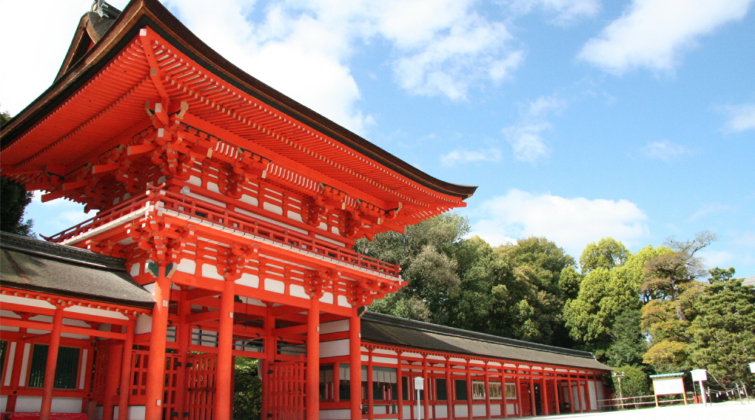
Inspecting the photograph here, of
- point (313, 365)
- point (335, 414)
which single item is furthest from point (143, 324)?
point (335, 414)

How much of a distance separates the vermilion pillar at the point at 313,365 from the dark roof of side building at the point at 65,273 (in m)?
4.68

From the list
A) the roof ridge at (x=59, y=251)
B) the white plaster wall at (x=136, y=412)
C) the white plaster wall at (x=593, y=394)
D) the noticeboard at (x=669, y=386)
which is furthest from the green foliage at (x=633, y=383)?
the roof ridge at (x=59, y=251)

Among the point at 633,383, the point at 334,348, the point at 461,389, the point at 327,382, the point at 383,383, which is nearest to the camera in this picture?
the point at 334,348

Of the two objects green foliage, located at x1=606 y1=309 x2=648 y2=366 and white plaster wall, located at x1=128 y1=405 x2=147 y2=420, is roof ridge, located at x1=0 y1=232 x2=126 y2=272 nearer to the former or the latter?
white plaster wall, located at x1=128 y1=405 x2=147 y2=420

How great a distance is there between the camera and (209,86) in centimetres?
1129

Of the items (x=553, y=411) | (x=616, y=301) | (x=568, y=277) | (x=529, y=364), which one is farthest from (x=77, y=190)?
(x=568, y=277)

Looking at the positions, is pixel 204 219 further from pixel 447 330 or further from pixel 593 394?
pixel 593 394

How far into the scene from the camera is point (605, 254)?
56.3 m

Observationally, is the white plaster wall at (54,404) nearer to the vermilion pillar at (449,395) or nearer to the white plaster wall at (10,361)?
the white plaster wall at (10,361)

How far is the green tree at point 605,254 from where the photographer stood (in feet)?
184

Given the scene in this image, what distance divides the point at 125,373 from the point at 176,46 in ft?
22.4

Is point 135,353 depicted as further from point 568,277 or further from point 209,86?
point 568,277

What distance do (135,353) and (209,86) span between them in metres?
6.04

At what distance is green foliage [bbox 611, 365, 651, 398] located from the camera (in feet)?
111
